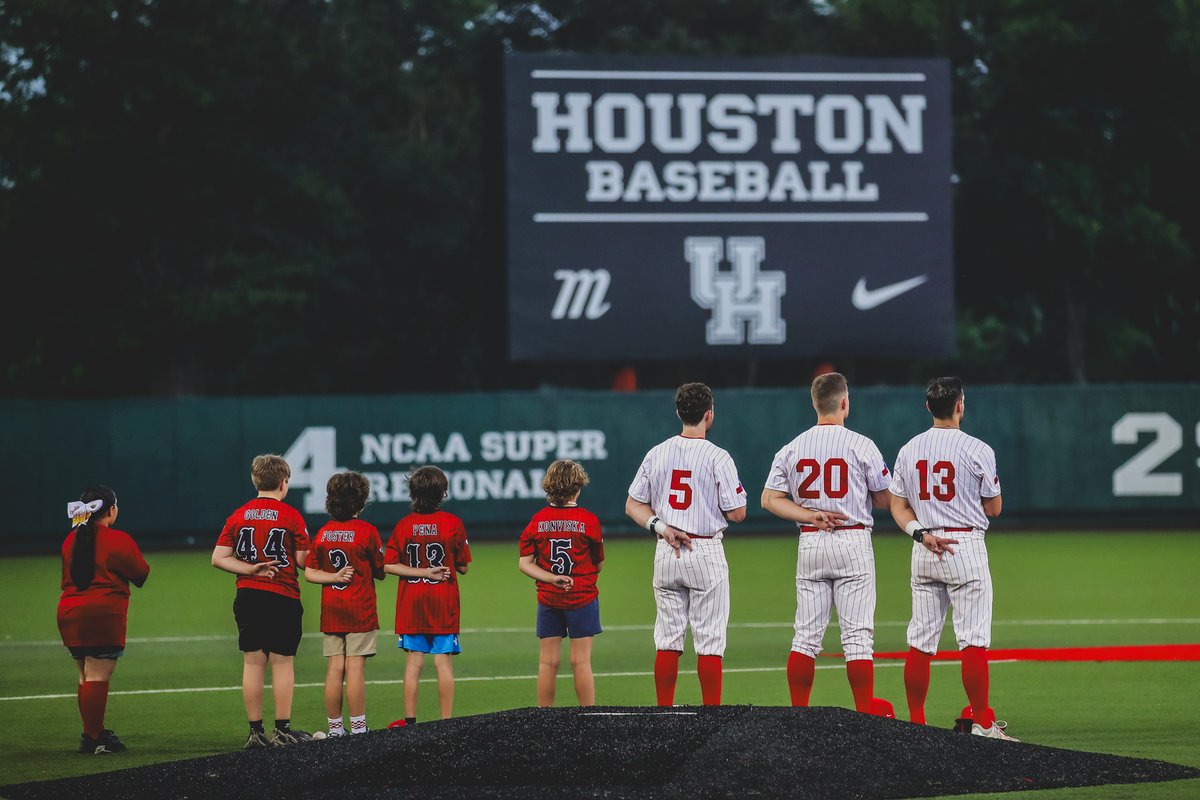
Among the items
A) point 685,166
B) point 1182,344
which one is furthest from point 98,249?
point 1182,344

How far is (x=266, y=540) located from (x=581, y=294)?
15493 mm

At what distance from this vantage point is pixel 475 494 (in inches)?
1070

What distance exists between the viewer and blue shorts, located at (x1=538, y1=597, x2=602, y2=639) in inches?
384

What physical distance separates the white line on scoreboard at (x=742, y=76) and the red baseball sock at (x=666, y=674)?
16.0m

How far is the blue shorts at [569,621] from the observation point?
32.0ft

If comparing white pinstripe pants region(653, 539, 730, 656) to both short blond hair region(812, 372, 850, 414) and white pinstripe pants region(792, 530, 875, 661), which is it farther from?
short blond hair region(812, 372, 850, 414)

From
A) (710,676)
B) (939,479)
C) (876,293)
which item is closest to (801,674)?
(710,676)

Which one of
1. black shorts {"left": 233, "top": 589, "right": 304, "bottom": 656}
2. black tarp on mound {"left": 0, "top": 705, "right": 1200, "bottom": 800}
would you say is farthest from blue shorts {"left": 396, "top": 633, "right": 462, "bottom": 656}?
black tarp on mound {"left": 0, "top": 705, "right": 1200, "bottom": 800}

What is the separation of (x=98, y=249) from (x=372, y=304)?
9434 millimetres

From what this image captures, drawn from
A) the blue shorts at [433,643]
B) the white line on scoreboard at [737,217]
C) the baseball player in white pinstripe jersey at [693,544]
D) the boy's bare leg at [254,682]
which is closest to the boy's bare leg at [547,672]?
the blue shorts at [433,643]

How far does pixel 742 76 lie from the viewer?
82.7 feet

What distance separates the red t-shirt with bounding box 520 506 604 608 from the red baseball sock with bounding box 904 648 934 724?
1.78m

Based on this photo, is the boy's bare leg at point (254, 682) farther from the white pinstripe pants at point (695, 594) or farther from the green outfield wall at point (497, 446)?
the green outfield wall at point (497, 446)

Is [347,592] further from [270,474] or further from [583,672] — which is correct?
[583,672]
